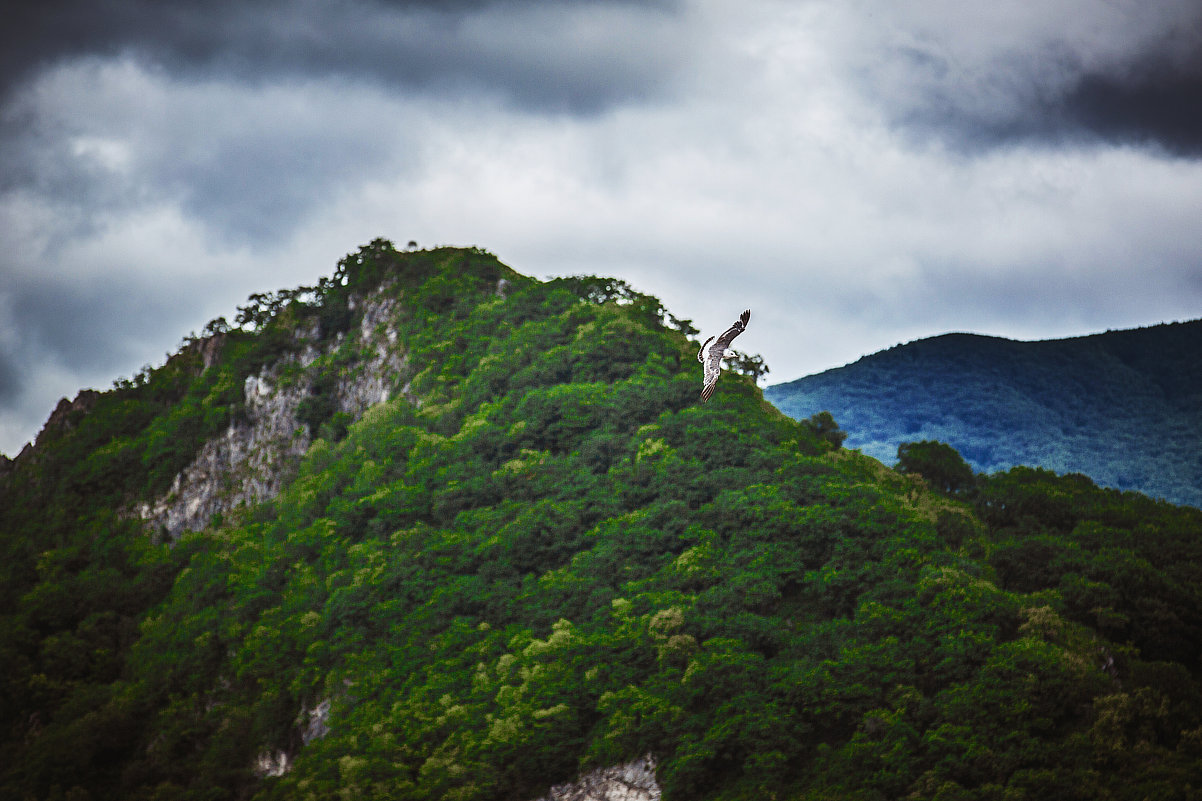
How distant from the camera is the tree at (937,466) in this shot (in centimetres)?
4359

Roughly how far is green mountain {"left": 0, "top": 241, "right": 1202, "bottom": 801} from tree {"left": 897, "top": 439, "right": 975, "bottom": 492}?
20.3 inches

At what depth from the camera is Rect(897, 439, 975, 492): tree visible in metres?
43.6

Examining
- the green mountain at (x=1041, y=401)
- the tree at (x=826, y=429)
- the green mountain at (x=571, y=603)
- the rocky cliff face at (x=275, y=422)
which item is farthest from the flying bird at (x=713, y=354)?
the green mountain at (x=1041, y=401)

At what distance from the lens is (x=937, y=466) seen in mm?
44000

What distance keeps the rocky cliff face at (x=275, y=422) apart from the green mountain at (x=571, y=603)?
28 cm

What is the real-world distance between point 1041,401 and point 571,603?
5178 cm

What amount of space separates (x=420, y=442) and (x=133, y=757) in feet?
59.2

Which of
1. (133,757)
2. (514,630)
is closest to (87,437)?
(133,757)

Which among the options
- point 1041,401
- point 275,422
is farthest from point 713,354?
point 1041,401

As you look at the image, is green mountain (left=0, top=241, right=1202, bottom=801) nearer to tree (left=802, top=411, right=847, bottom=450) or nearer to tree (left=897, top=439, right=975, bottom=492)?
tree (left=802, top=411, right=847, bottom=450)

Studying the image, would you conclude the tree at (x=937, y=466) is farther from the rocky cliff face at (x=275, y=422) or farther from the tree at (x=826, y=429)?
the rocky cliff face at (x=275, y=422)

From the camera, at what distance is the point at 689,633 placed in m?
33.7

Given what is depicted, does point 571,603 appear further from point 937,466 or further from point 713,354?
point 713,354

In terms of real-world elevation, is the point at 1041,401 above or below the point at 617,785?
above
